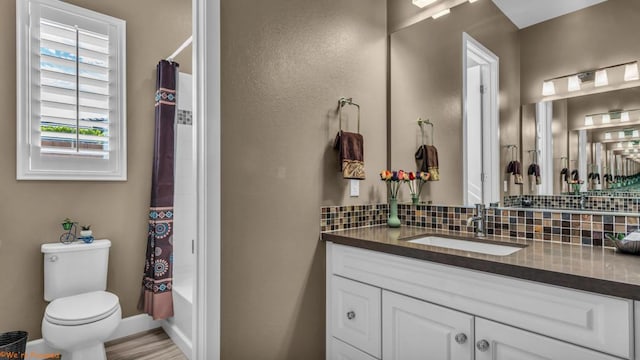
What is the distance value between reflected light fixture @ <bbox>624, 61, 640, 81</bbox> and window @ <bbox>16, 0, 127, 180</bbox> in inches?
115

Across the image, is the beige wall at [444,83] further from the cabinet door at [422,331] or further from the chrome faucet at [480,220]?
the cabinet door at [422,331]

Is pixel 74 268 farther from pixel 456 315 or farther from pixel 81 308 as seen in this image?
pixel 456 315

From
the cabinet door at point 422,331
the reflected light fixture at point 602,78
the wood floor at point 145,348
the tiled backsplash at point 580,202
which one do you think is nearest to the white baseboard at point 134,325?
the wood floor at point 145,348

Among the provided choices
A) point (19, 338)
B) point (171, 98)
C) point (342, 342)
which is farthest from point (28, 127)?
point (342, 342)

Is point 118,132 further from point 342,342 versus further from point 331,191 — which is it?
point 342,342

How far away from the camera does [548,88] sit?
61.0 inches

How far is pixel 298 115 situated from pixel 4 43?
6.42 feet

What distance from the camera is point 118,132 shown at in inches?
99.3

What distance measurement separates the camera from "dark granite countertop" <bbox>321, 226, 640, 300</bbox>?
0.91 metres

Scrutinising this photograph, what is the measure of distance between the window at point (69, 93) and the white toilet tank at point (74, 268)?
1.56 ft

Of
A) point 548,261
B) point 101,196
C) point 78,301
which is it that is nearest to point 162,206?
point 101,196

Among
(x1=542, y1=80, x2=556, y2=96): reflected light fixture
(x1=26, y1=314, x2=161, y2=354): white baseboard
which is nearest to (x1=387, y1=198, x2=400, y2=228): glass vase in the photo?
(x1=542, y1=80, x2=556, y2=96): reflected light fixture

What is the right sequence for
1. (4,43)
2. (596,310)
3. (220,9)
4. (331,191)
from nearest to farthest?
1. (596,310)
2. (220,9)
3. (331,191)
4. (4,43)

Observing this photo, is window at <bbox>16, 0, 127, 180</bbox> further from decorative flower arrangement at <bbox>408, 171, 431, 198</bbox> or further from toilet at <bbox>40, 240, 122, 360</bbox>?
decorative flower arrangement at <bbox>408, 171, 431, 198</bbox>
